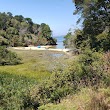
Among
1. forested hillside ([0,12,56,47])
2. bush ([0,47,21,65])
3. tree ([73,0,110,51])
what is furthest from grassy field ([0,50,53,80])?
forested hillside ([0,12,56,47])

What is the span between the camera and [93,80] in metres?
11.6

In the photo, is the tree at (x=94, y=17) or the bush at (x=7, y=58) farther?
the bush at (x=7, y=58)

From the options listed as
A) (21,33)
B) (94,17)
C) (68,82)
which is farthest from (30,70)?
(21,33)

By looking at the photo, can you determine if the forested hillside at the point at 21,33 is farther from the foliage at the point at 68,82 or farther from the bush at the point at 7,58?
the foliage at the point at 68,82

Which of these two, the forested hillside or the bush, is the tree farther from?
the forested hillside

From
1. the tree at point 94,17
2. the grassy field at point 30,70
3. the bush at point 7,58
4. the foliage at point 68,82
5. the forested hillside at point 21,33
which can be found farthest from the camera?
the forested hillside at point 21,33

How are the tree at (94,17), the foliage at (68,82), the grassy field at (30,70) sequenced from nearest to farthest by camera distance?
the foliage at (68,82) → the tree at (94,17) → the grassy field at (30,70)

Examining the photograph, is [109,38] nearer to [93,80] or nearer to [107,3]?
[107,3]

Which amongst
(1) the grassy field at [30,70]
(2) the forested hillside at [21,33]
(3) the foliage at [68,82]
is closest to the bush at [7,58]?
(1) the grassy field at [30,70]

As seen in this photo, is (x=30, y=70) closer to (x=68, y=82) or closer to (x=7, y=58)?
(x=7, y=58)

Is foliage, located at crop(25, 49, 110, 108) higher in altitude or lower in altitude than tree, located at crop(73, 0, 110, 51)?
lower

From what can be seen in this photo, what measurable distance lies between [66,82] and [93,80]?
4.84 feet

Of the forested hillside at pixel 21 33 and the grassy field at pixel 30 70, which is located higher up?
the forested hillside at pixel 21 33

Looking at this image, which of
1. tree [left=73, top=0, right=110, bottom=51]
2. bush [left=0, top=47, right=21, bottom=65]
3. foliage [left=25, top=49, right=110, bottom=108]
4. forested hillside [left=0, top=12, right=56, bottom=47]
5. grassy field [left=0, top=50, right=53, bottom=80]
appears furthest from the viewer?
forested hillside [left=0, top=12, right=56, bottom=47]
